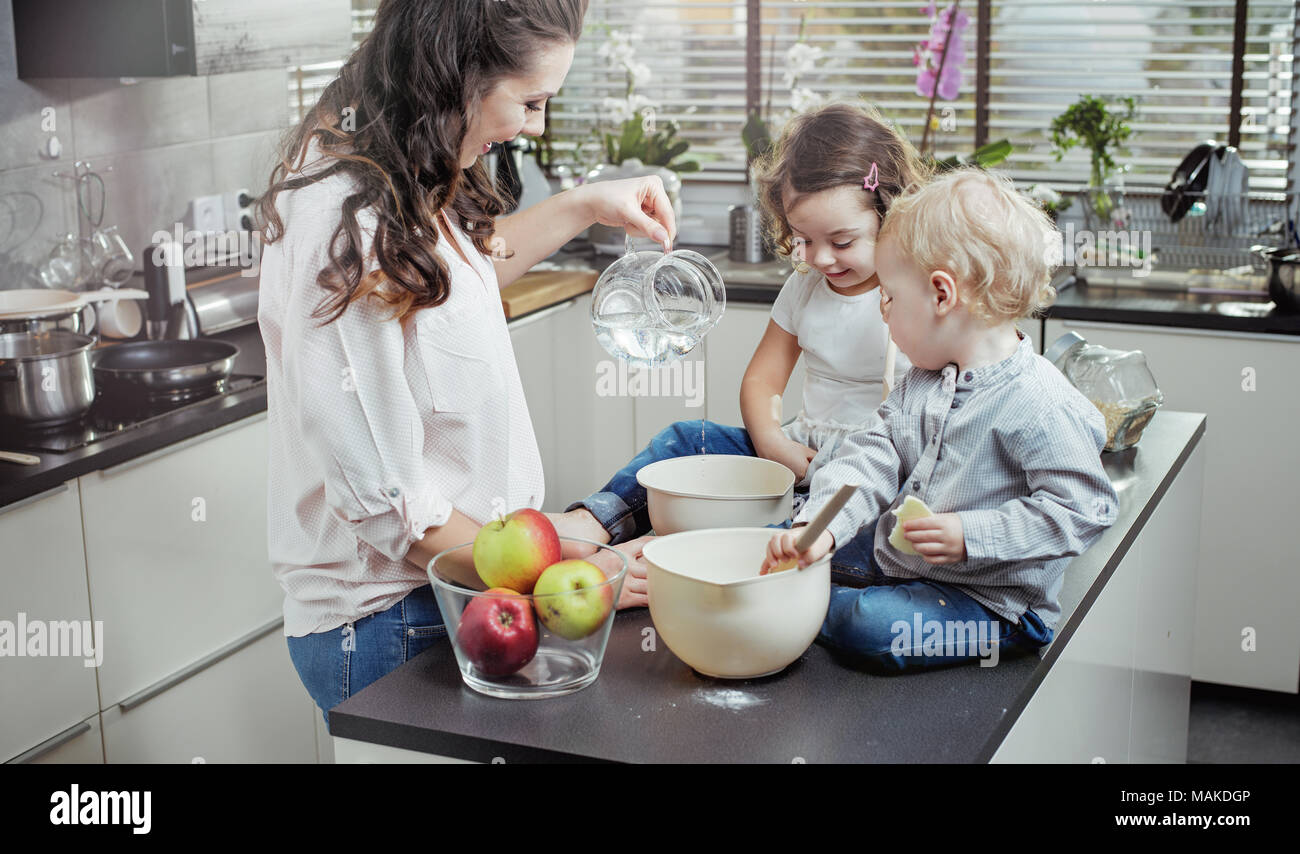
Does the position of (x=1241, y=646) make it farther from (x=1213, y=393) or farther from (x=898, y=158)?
(x=898, y=158)

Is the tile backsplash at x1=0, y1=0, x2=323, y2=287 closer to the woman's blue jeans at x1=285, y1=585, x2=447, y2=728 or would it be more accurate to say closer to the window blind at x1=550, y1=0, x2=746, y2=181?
the window blind at x1=550, y1=0, x2=746, y2=181

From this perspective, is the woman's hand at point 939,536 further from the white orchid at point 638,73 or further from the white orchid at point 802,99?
the white orchid at point 638,73

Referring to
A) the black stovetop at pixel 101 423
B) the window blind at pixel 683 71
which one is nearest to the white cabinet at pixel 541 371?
the window blind at pixel 683 71

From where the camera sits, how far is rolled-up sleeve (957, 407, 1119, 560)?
109 cm

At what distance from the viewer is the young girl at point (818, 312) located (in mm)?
1582

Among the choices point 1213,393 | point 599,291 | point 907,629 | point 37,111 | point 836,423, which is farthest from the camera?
point 1213,393

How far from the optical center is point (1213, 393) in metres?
2.65

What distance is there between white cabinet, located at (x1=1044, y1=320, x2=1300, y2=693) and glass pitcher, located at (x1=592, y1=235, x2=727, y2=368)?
5.07 feet

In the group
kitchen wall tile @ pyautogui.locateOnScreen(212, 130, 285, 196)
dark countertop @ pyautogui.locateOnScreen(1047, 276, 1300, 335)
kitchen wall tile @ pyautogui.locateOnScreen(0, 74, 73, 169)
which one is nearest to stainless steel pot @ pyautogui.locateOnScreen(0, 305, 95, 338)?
kitchen wall tile @ pyautogui.locateOnScreen(0, 74, 73, 169)

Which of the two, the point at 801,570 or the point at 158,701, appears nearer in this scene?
the point at 801,570

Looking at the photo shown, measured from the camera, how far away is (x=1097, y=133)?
10.0 feet

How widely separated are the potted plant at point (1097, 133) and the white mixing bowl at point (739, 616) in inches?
88.1

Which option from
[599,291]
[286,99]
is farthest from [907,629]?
[286,99]
